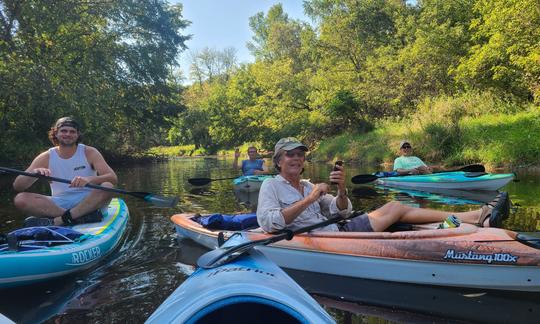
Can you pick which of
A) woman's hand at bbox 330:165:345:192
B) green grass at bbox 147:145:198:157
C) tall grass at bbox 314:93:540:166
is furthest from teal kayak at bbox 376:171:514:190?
green grass at bbox 147:145:198:157

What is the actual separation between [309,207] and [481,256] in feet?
4.85

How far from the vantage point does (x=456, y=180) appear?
29.3 feet

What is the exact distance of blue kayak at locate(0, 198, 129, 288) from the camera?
11.1 feet

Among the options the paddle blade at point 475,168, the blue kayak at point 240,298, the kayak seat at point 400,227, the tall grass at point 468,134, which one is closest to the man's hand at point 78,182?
the blue kayak at point 240,298

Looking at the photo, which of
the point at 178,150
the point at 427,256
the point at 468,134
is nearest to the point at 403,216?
the point at 427,256

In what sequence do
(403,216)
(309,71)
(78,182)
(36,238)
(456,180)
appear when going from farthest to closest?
(309,71) → (456,180) → (78,182) → (403,216) → (36,238)

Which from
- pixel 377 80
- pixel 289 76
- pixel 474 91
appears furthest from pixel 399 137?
pixel 289 76

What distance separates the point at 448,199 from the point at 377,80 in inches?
552

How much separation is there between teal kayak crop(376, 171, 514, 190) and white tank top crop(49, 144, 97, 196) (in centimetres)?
694

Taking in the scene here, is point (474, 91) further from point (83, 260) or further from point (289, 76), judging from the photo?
point (83, 260)

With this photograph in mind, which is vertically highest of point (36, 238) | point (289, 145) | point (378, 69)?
point (378, 69)

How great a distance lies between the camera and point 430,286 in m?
3.51

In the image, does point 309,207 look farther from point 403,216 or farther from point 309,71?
point 309,71

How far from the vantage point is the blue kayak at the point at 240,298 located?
1641mm
